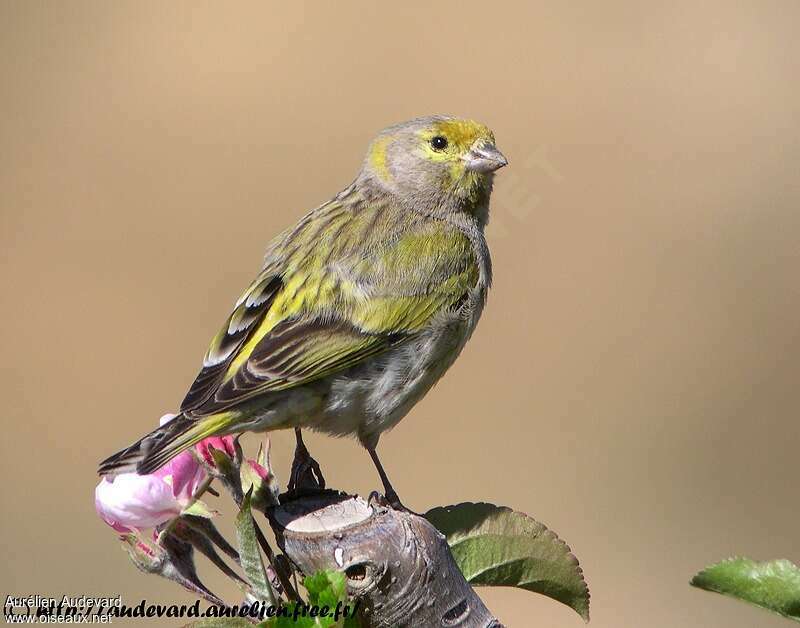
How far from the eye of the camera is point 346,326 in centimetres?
438

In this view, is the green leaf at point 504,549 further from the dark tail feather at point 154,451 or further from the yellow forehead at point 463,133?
the yellow forehead at point 463,133

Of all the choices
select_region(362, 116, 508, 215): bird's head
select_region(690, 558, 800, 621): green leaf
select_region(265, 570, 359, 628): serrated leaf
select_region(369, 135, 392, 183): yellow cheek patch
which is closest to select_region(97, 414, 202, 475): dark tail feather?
select_region(265, 570, 359, 628): serrated leaf

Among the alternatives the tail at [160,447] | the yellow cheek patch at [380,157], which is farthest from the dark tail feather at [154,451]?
the yellow cheek patch at [380,157]

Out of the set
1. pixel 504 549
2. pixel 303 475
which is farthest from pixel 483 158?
pixel 504 549

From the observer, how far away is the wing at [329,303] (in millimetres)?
4191

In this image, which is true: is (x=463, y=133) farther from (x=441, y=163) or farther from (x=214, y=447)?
(x=214, y=447)

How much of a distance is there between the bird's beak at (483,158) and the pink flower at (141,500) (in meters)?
2.28

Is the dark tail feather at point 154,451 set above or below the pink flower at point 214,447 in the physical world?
below

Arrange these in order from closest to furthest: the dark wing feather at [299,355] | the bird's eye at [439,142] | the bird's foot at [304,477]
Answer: the bird's foot at [304,477]
the dark wing feather at [299,355]
the bird's eye at [439,142]

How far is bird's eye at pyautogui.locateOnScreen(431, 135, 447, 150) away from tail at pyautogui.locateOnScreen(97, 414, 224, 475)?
6.11 feet

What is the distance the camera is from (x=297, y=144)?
12477 mm

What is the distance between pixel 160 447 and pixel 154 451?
23 mm

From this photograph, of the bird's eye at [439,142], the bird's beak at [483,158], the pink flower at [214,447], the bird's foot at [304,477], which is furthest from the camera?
the bird's eye at [439,142]

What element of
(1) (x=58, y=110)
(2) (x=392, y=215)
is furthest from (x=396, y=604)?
(1) (x=58, y=110)
